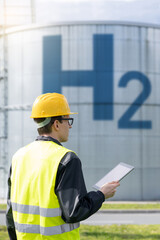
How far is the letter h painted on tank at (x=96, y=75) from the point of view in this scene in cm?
1602

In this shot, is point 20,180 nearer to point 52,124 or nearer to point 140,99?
point 52,124

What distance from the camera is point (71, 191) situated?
2.05 meters

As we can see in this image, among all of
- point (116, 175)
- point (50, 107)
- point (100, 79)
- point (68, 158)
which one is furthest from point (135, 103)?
point (68, 158)

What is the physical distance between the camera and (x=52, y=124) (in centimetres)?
239

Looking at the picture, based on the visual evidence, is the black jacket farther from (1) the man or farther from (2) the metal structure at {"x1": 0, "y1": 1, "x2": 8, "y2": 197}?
(2) the metal structure at {"x1": 0, "y1": 1, "x2": 8, "y2": 197}

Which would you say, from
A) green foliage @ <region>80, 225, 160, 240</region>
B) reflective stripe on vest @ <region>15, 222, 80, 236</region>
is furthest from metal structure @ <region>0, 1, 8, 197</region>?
reflective stripe on vest @ <region>15, 222, 80, 236</region>

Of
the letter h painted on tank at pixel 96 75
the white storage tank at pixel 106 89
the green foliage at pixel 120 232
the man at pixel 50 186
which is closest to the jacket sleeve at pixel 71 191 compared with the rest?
the man at pixel 50 186

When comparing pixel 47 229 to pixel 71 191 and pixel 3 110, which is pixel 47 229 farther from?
pixel 3 110

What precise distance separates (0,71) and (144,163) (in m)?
8.12

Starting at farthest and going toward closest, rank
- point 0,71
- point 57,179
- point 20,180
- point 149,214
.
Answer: point 0,71 → point 149,214 → point 20,180 → point 57,179

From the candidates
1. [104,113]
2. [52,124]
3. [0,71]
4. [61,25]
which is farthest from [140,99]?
[52,124]

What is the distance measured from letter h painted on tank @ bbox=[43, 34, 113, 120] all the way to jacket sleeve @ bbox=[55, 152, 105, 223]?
13892 mm

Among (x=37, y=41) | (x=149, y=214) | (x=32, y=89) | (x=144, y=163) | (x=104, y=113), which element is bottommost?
(x=149, y=214)

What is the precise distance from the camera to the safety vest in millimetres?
2102
